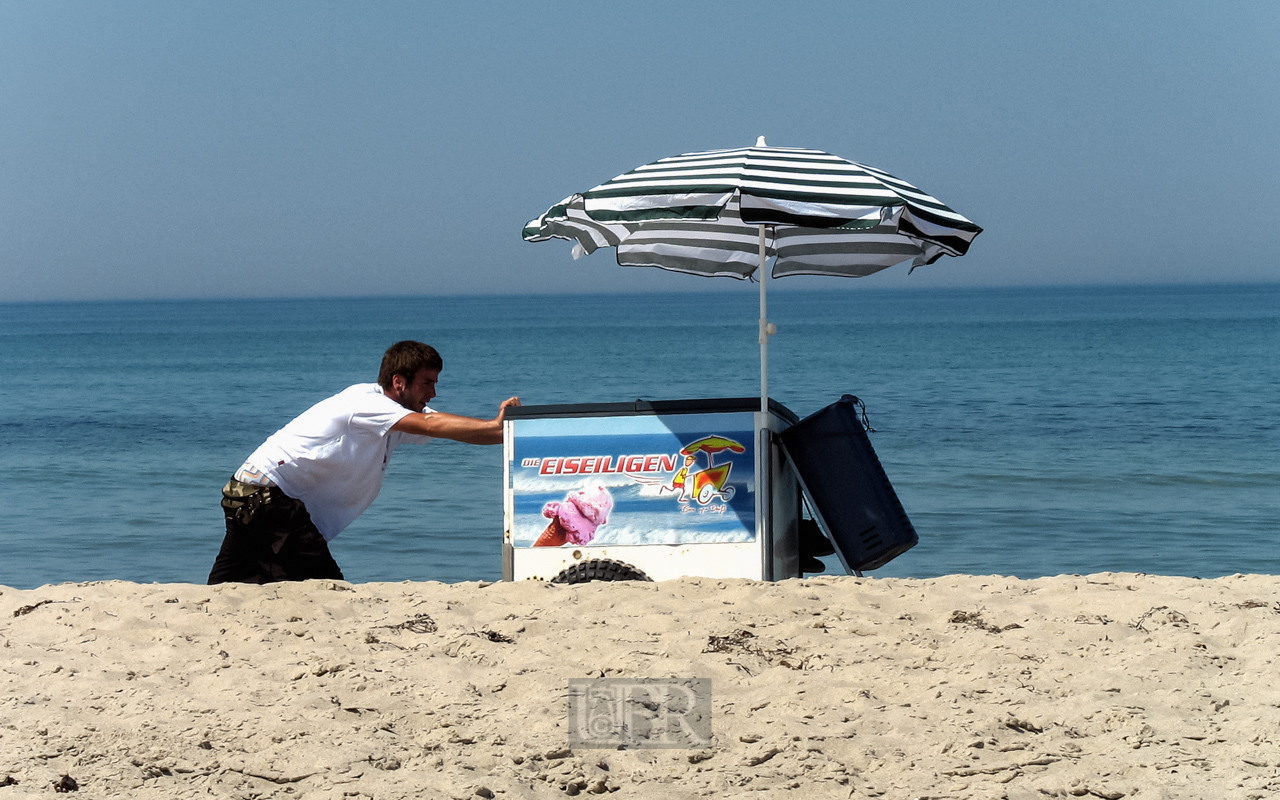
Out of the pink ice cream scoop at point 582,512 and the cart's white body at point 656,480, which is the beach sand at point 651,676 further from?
the pink ice cream scoop at point 582,512

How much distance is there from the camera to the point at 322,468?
16.3 ft

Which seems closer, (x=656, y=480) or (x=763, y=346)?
(x=656, y=480)

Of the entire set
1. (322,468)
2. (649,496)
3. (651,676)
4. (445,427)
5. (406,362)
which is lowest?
(651,676)

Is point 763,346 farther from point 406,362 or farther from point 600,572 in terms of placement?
point 406,362

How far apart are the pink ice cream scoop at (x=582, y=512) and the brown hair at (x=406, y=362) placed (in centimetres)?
81

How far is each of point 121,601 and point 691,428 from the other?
2.45m

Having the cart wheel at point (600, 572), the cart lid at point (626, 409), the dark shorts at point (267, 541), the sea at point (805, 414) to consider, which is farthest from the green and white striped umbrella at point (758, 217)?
the sea at point (805, 414)

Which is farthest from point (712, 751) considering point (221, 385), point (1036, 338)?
point (1036, 338)

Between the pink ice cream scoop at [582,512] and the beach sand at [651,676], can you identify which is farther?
the pink ice cream scoop at [582,512]

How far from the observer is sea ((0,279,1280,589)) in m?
9.21

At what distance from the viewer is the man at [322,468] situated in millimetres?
4867

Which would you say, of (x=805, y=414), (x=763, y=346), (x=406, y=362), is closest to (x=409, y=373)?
(x=406, y=362)

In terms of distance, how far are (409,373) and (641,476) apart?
110cm

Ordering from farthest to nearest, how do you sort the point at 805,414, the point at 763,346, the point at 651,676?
the point at 805,414, the point at 763,346, the point at 651,676
